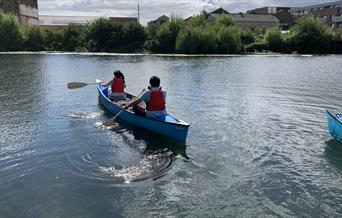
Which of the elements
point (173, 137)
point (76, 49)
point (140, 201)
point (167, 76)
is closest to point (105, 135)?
point (173, 137)

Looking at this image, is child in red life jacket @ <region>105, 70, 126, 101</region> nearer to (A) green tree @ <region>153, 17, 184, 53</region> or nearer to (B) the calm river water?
(B) the calm river water

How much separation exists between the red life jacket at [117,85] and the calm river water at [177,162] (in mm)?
1167

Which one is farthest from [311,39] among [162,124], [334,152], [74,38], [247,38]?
[162,124]

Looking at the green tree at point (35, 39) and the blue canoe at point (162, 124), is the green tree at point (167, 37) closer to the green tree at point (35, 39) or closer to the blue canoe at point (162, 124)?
the green tree at point (35, 39)

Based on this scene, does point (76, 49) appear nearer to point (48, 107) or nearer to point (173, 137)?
point (48, 107)

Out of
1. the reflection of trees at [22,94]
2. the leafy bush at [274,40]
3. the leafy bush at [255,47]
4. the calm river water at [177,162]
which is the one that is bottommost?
the calm river water at [177,162]

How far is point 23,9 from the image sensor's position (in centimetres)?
9450

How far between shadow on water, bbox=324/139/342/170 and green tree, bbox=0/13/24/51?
6778 cm

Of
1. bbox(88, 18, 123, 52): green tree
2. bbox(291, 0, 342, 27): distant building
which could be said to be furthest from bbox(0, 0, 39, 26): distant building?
bbox(291, 0, 342, 27): distant building

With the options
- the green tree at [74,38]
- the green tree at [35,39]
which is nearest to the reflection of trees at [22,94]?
the green tree at [35,39]

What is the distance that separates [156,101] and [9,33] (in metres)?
64.7

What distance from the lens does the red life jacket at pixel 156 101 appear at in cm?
1258

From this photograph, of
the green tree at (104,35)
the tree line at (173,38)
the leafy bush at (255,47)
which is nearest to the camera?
the tree line at (173,38)

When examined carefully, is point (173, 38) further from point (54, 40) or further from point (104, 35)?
point (54, 40)
